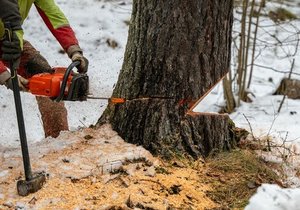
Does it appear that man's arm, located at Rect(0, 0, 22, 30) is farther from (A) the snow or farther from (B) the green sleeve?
(A) the snow

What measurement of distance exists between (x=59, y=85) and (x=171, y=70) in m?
0.74

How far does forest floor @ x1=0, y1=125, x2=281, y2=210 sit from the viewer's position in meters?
2.62

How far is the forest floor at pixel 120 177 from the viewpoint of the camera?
2624 millimetres

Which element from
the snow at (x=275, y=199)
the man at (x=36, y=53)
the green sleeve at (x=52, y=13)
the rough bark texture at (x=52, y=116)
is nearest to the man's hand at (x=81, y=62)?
the man at (x=36, y=53)

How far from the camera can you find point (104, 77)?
5.61 metres

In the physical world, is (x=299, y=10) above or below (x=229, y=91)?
above

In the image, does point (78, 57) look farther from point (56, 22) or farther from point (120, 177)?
point (120, 177)

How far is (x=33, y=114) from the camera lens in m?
5.57

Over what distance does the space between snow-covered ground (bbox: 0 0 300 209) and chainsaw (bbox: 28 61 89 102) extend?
1136mm

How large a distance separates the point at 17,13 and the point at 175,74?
1070mm

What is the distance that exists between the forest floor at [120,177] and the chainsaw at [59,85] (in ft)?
1.27

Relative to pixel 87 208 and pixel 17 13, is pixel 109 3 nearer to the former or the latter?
pixel 17 13

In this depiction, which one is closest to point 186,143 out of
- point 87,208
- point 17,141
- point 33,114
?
point 87,208

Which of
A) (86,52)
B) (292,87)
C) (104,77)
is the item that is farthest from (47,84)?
(292,87)
